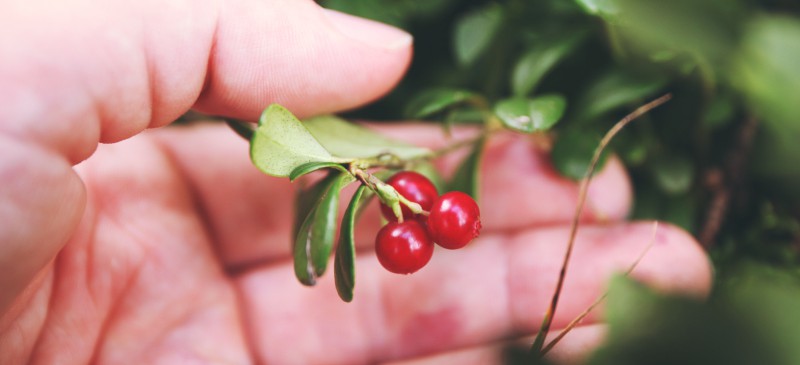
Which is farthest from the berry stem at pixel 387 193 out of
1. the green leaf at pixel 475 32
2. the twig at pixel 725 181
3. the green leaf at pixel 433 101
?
the twig at pixel 725 181

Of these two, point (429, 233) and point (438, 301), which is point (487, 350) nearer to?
point (438, 301)

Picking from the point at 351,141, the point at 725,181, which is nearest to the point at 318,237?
the point at 351,141

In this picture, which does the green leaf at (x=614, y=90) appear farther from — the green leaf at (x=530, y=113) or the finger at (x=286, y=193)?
the finger at (x=286, y=193)

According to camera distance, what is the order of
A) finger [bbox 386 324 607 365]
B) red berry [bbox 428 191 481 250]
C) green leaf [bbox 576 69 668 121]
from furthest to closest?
green leaf [bbox 576 69 668 121] → finger [bbox 386 324 607 365] → red berry [bbox 428 191 481 250]

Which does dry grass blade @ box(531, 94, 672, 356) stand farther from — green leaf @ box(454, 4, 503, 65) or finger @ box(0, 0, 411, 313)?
finger @ box(0, 0, 411, 313)

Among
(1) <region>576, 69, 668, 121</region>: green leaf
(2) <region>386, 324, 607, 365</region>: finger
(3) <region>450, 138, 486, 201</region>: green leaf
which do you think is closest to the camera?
(2) <region>386, 324, 607, 365</region>: finger


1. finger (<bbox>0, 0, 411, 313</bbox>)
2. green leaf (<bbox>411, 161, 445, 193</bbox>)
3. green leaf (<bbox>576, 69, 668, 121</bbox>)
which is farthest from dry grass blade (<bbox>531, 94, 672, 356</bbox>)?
finger (<bbox>0, 0, 411, 313</bbox>)
